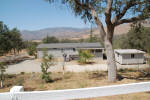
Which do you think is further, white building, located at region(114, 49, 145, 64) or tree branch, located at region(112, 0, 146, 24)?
white building, located at region(114, 49, 145, 64)

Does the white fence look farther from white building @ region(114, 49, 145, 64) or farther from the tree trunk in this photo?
white building @ region(114, 49, 145, 64)

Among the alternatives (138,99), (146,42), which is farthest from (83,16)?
(146,42)

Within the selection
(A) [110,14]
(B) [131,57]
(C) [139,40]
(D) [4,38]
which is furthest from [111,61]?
(C) [139,40]

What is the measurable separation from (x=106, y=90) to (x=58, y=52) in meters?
23.6

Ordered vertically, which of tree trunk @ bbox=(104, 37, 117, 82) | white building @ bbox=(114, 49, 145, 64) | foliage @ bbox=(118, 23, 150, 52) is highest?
foliage @ bbox=(118, 23, 150, 52)

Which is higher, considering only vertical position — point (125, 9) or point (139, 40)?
point (125, 9)

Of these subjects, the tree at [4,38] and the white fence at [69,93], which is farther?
the tree at [4,38]

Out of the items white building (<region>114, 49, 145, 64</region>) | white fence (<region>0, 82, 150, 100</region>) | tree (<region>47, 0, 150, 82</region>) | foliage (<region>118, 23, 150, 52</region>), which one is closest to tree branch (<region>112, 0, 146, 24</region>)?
tree (<region>47, 0, 150, 82</region>)

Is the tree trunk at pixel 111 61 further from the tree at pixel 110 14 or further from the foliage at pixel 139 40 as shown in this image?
the foliage at pixel 139 40

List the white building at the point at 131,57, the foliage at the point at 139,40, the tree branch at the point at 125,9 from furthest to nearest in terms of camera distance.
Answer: the foliage at the point at 139,40 < the white building at the point at 131,57 < the tree branch at the point at 125,9

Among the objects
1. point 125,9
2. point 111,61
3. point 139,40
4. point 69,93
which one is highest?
point 125,9

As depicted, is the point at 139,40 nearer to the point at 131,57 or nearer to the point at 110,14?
the point at 131,57

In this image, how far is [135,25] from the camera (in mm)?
6684

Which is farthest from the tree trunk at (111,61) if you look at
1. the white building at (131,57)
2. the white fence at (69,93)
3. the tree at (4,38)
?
the tree at (4,38)
